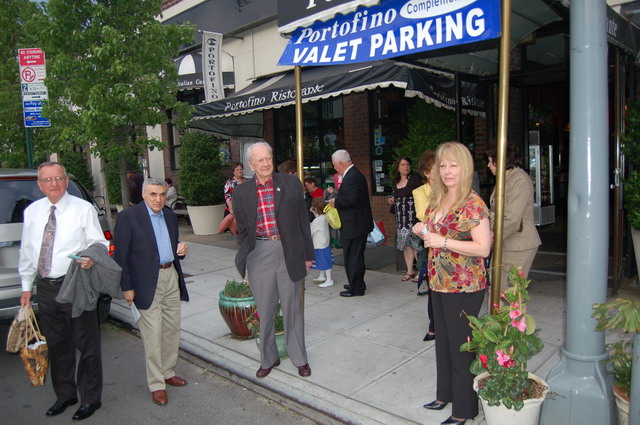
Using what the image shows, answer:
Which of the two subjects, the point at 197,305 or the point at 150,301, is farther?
the point at 197,305

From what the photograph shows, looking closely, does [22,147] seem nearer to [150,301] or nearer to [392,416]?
[150,301]

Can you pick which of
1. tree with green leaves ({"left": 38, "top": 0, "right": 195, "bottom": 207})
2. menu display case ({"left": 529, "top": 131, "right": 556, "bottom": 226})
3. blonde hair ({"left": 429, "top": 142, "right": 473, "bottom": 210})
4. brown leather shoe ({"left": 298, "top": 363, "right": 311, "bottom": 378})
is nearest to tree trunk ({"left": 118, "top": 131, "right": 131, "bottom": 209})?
tree with green leaves ({"left": 38, "top": 0, "right": 195, "bottom": 207})

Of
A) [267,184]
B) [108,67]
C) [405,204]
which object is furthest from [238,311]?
[108,67]

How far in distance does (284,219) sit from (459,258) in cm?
148

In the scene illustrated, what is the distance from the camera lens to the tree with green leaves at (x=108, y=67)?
24.3ft

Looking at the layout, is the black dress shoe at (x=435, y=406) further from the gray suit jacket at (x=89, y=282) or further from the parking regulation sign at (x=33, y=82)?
the parking regulation sign at (x=33, y=82)

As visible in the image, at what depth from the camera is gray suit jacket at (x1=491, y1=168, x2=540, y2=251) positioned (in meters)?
4.34

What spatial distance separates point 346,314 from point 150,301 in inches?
99.0

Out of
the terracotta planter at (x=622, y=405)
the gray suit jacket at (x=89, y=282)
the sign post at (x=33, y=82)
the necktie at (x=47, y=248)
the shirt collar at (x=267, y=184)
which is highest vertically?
the sign post at (x=33, y=82)

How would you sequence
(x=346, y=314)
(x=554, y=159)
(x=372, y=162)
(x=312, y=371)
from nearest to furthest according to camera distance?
1. (x=312, y=371)
2. (x=346, y=314)
3. (x=372, y=162)
4. (x=554, y=159)

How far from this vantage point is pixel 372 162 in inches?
409

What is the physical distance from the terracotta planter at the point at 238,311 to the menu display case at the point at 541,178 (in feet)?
20.2

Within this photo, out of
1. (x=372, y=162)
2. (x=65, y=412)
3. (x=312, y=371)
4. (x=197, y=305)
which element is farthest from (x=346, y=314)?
(x=372, y=162)

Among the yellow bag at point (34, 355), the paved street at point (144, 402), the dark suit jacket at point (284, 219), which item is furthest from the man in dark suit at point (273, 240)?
the yellow bag at point (34, 355)
